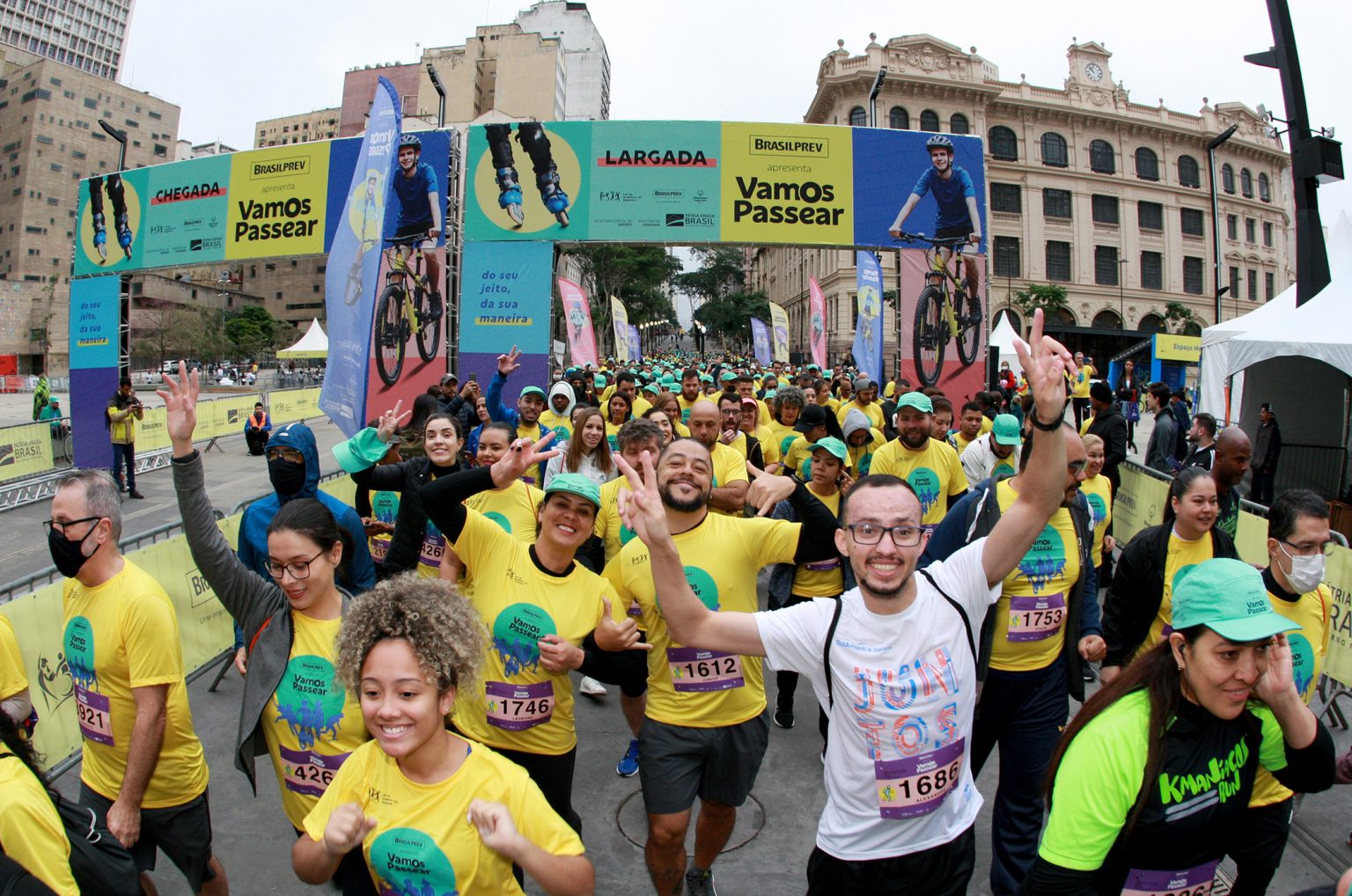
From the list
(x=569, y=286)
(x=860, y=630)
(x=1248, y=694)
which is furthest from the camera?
(x=569, y=286)

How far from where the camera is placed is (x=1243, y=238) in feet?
200

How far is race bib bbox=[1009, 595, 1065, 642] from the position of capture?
346 centimetres

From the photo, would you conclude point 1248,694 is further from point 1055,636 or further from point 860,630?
point 1055,636

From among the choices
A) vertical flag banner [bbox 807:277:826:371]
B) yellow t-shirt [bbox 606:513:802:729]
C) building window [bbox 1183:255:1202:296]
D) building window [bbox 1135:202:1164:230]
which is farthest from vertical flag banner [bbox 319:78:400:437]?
building window [bbox 1183:255:1202:296]

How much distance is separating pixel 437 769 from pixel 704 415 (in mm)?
3895

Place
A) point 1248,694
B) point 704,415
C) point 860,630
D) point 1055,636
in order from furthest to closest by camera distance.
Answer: point 704,415
point 1055,636
point 860,630
point 1248,694

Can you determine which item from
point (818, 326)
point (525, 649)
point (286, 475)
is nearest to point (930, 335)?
point (818, 326)

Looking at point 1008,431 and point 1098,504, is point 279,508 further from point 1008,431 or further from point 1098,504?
point 1098,504

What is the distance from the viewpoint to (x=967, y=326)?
13539 mm

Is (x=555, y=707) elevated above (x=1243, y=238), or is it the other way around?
(x=1243, y=238)

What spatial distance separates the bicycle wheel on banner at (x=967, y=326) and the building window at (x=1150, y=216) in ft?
177

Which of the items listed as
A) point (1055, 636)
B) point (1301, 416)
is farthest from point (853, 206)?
point (1055, 636)

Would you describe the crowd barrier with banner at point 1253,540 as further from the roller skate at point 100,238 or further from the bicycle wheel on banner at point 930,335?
the roller skate at point 100,238

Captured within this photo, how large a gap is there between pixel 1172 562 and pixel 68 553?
14.6ft
